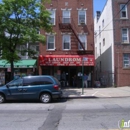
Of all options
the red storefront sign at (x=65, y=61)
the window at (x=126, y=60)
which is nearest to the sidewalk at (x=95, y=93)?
the red storefront sign at (x=65, y=61)

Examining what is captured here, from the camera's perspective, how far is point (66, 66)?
81.6 ft

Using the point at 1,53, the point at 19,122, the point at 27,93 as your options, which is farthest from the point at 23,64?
the point at 19,122

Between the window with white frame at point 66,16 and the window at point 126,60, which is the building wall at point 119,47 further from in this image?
the window with white frame at point 66,16

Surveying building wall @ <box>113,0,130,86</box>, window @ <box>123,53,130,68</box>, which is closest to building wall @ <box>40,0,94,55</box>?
building wall @ <box>113,0,130,86</box>

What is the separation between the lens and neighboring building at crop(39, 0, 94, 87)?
24.4 m

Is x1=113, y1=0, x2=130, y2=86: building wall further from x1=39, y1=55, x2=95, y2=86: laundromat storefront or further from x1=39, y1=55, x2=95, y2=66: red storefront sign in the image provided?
x1=39, y1=55, x2=95, y2=66: red storefront sign

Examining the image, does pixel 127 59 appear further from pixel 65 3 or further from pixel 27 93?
pixel 27 93

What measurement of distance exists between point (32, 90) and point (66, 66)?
11959 millimetres

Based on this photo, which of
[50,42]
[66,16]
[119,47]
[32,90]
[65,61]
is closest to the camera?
[32,90]

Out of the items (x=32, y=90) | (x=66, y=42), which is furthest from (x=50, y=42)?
(x=32, y=90)

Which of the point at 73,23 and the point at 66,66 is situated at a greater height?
the point at 73,23

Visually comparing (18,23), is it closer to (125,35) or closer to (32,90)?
(32,90)

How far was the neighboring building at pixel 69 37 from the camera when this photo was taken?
24406 mm

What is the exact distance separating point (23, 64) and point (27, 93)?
10.0 metres
